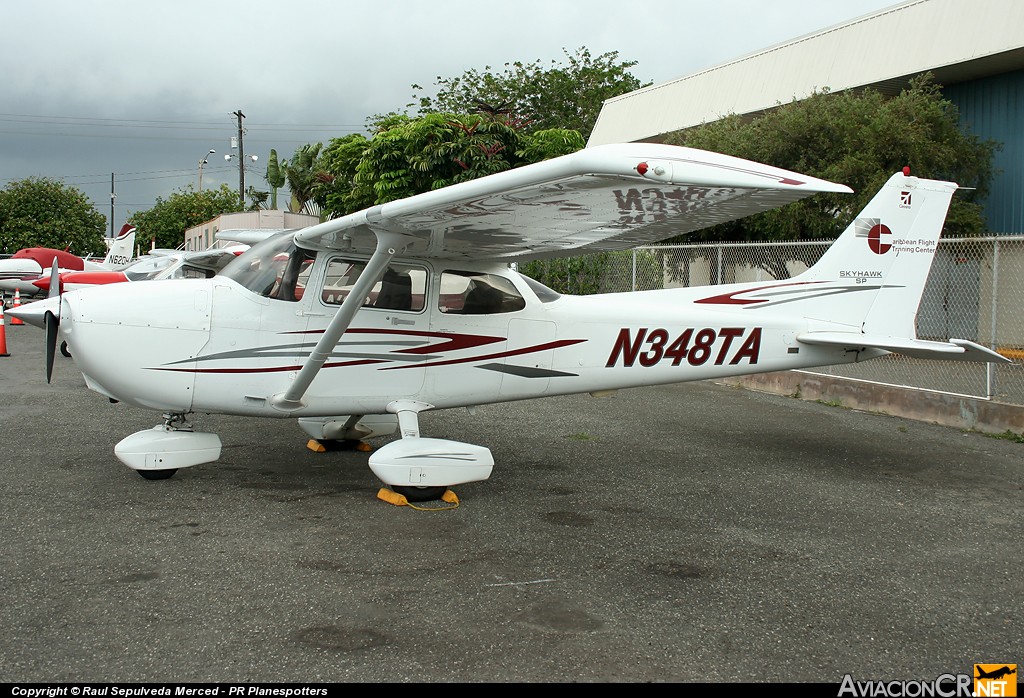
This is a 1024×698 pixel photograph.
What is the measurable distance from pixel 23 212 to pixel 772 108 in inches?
1821

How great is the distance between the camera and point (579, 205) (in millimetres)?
4566

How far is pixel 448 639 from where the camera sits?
11.4 feet

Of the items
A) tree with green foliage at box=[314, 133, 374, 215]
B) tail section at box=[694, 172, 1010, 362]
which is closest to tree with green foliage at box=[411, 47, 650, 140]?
tree with green foliage at box=[314, 133, 374, 215]

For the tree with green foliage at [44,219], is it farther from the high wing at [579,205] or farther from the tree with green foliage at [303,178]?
the high wing at [579,205]

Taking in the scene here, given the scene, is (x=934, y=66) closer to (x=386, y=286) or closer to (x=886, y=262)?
(x=886, y=262)

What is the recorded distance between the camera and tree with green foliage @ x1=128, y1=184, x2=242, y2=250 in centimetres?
6725

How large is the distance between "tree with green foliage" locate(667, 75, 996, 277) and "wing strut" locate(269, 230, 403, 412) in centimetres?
1184

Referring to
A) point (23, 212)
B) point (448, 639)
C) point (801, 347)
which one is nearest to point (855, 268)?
point (801, 347)

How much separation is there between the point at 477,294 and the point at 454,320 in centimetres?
28

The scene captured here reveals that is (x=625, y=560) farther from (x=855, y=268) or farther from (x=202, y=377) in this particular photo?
(x=855, y=268)

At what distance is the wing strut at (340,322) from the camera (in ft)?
17.2

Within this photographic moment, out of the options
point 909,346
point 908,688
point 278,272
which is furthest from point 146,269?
point 908,688

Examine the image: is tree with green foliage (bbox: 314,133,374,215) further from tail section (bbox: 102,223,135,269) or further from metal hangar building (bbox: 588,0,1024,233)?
metal hangar building (bbox: 588,0,1024,233)

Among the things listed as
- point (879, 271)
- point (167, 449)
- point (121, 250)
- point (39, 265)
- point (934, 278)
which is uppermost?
point (121, 250)
